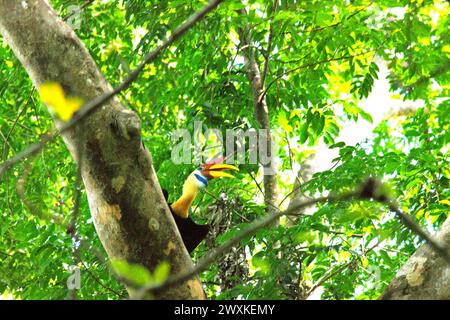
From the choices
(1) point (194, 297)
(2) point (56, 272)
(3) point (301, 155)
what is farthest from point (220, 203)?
(3) point (301, 155)

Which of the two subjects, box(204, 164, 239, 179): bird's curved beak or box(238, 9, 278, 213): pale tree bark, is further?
box(238, 9, 278, 213): pale tree bark

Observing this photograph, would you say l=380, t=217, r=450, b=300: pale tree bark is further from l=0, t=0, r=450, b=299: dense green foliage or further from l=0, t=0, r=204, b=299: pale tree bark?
l=0, t=0, r=204, b=299: pale tree bark

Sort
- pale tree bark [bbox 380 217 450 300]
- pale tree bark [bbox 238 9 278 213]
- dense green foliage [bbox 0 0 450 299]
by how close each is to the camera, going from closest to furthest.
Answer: pale tree bark [bbox 380 217 450 300]
dense green foliage [bbox 0 0 450 299]
pale tree bark [bbox 238 9 278 213]

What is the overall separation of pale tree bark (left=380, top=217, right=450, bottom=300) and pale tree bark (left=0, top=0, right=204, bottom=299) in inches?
28.6

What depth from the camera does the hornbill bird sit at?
3816 millimetres

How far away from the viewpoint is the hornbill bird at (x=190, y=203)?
12.5 feet

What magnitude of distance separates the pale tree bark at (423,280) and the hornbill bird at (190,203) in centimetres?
155

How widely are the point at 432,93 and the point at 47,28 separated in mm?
5547

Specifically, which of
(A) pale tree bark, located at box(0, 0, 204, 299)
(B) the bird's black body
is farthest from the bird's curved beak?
(A) pale tree bark, located at box(0, 0, 204, 299)

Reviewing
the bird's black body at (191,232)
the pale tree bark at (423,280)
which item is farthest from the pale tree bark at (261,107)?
the pale tree bark at (423,280)

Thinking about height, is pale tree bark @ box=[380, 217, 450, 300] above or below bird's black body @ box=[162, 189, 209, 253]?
below

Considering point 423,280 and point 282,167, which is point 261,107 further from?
point 423,280

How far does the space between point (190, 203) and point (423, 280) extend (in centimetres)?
179
